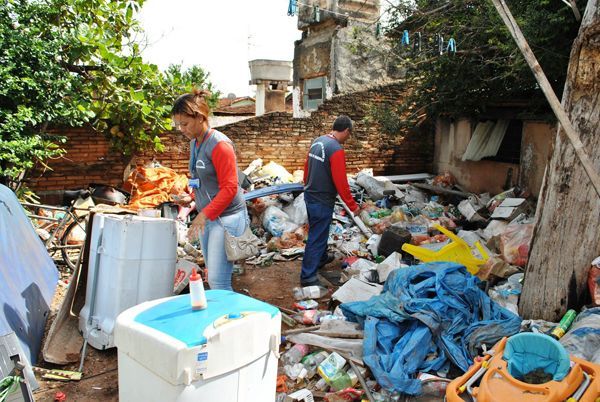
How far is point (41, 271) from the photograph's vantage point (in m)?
3.71

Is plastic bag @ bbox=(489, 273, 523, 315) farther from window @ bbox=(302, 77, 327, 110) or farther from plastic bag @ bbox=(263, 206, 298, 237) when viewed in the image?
window @ bbox=(302, 77, 327, 110)

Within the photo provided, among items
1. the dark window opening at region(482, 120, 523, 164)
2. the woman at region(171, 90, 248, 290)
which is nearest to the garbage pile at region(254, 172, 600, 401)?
the woman at region(171, 90, 248, 290)

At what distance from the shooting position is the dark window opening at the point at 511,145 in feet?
26.4

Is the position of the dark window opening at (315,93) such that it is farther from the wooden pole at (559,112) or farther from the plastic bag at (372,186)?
the wooden pole at (559,112)

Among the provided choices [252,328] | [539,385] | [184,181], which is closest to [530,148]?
[184,181]

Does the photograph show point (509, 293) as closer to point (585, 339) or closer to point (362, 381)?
point (585, 339)

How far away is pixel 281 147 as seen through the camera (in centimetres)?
912

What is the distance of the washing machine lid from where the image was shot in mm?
1647

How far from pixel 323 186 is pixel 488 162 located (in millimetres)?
5467

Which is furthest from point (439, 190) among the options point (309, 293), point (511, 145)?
point (309, 293)

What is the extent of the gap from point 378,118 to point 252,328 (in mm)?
7703

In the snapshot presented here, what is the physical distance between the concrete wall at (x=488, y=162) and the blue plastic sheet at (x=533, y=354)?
4.92m

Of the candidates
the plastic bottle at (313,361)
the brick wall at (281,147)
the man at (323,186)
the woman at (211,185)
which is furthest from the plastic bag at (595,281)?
the brick wall at (281,147)

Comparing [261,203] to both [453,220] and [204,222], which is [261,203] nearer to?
[453,220]
